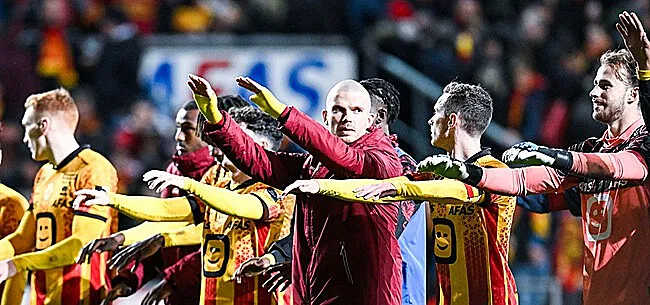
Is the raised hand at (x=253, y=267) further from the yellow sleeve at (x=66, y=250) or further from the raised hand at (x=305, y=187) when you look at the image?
the yellow sleeve at (x=66, y=250)

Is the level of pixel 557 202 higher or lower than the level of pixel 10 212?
lower

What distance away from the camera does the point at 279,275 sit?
22.6ft

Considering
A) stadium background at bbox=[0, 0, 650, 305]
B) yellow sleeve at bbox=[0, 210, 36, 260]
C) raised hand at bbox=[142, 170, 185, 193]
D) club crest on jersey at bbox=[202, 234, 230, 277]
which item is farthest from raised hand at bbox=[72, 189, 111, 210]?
stadium background at bbox=[0, 0, 650, 305]

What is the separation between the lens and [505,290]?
6.73 m

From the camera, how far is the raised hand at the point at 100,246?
743cm

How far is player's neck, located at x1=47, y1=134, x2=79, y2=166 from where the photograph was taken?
823 cm

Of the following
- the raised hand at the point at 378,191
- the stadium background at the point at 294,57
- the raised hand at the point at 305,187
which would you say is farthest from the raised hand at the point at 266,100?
the stadium background at the point at 294,57

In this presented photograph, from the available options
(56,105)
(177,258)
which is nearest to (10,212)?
(56,105)

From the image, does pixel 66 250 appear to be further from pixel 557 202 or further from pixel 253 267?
pixel 557 202

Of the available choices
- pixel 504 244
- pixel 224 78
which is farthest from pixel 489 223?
pixel 224 78

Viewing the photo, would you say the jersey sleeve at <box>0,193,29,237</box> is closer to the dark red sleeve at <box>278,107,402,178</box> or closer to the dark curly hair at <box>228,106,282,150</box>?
the dark curly hair at <box>228,106,282,150</box>

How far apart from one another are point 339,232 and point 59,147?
2.41 metres

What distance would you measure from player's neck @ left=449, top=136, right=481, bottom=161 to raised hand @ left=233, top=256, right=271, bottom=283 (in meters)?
1.06

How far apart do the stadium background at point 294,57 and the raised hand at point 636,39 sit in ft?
21.9
